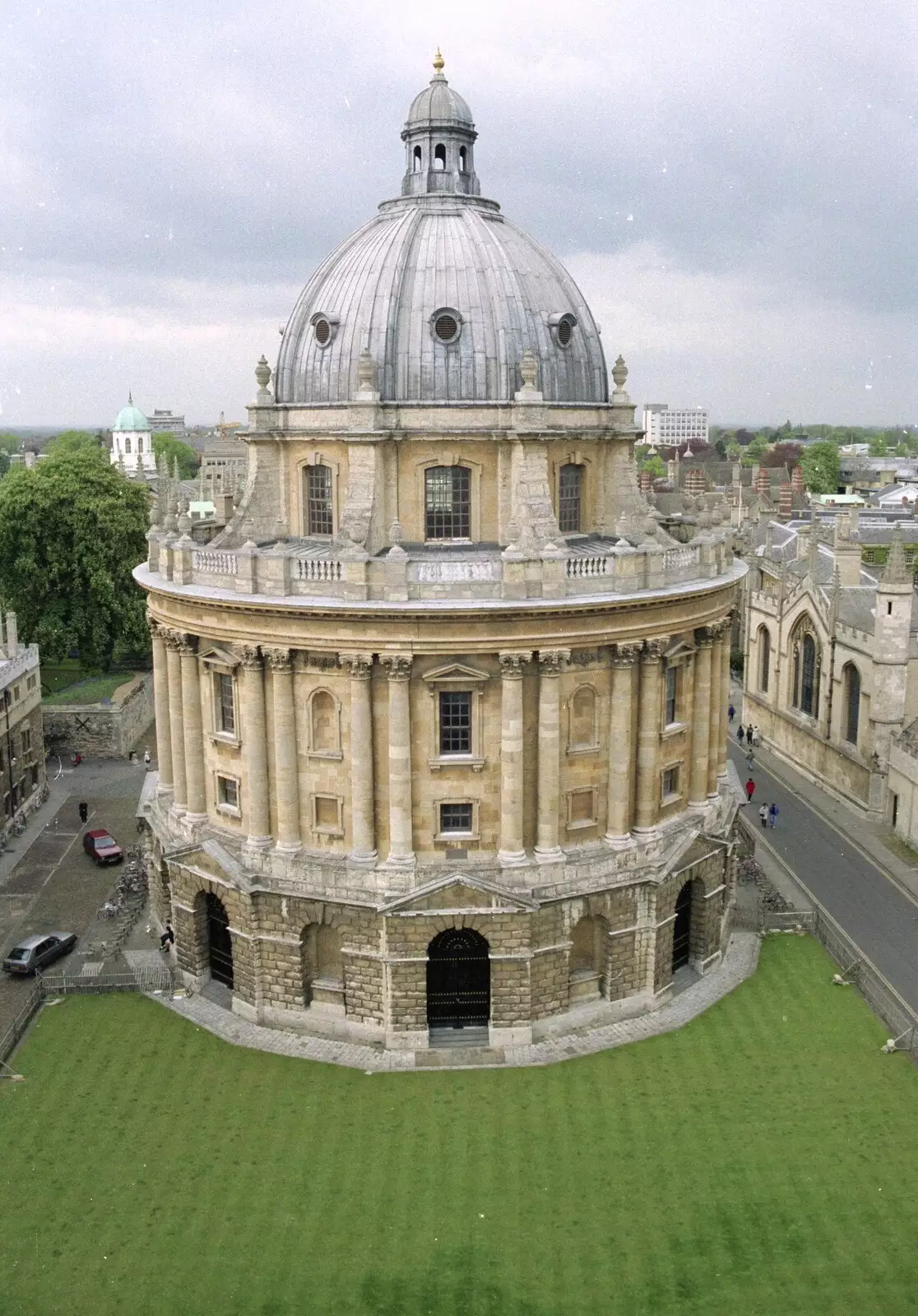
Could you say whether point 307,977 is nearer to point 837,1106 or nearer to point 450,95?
point 837,1106

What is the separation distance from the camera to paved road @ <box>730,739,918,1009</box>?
4059 cm

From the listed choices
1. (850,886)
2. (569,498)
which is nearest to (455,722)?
(569,498)

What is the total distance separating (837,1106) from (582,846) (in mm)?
10350

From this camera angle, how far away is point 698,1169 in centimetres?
2888

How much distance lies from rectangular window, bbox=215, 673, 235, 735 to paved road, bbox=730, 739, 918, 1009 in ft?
80.3

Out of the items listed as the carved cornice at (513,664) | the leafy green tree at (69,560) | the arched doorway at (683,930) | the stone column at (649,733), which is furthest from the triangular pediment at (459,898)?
the leafy green tree at (69,560)

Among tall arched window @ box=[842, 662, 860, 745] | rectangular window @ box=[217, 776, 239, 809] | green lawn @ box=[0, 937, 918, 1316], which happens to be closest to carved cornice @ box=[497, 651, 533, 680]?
rectangular window @ box=[217, 776, 239, 809]

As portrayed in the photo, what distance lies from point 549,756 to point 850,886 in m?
20.1

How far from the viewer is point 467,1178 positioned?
1125 inches

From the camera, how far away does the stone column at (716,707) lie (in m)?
39.0

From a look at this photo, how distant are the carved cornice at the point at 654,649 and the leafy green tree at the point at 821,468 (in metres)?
136

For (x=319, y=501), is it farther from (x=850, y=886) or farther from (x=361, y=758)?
(x=850, y=886)

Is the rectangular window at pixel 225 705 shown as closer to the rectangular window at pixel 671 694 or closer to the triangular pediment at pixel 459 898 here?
the triangular pediment at pixel 459 898

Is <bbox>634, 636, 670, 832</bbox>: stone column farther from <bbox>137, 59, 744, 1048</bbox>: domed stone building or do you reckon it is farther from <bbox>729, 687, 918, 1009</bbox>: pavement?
<bbox>729, 687, 918, 1009</bbox>: pavement
